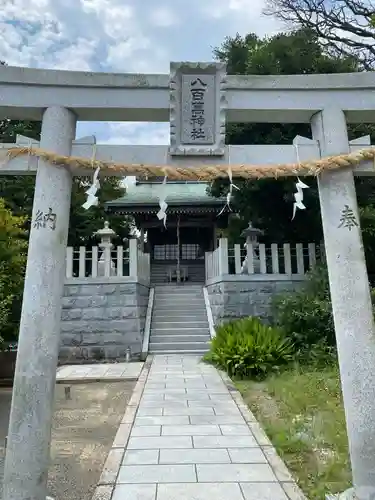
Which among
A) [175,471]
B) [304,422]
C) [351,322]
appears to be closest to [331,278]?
[351,322]

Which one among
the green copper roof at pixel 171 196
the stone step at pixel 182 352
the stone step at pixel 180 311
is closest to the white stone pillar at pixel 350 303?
the stone step at pixel 182 352

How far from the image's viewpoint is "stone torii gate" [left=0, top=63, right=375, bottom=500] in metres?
2.94

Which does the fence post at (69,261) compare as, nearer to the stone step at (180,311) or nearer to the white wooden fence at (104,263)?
the white wooden fence at (104,263)

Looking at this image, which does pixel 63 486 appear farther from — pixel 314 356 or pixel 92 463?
pixel 314 356

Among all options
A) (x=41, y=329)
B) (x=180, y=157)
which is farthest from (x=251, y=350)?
(x=41, y=329)

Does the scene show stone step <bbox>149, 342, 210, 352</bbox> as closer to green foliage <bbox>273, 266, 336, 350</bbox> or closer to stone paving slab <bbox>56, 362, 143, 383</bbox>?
stone paving slab <bbox>56, 362, 143, 383</bbox>

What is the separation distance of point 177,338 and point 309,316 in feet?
13.6

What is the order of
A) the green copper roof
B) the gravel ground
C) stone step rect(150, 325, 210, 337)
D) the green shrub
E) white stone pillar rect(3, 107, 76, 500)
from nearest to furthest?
white stone pillar rect(3, 107, 76, 500) → the gravel ground → the green shrub → stone step rect(150, 325, 210, 337) → the green copper roof

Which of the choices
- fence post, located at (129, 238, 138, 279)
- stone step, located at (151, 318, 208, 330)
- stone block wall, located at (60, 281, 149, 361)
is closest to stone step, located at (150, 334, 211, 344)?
stone step, located at (151, 318, 208, 330)

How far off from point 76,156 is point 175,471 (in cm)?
282

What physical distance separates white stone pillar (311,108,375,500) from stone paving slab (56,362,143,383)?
6064mm

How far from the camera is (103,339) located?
10.9m

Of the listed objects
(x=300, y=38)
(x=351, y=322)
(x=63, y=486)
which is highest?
(x=300, y=38)

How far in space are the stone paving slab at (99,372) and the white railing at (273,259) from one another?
3352mm
